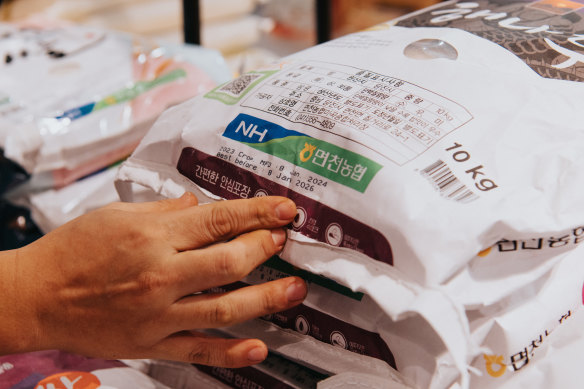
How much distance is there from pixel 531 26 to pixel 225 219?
1.37 feet

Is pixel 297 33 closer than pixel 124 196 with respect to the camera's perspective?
No

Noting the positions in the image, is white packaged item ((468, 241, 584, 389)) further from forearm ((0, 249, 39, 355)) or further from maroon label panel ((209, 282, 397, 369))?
forearm ((0, 249, 39, 355))

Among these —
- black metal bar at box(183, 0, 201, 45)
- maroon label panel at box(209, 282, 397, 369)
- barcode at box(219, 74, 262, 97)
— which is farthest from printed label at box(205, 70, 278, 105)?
black metal bar at box(183, 0, 201, 45)

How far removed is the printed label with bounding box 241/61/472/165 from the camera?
507 millimetres

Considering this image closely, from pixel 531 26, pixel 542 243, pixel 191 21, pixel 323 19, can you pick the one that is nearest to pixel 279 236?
pixel 542 243

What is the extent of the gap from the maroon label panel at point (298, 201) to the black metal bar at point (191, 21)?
3.15ft

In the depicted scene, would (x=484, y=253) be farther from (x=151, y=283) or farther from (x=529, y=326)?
(x=151, y=283)

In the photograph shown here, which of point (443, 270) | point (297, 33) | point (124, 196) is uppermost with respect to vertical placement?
point (443, 270)

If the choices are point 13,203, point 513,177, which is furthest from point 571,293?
point 13,203

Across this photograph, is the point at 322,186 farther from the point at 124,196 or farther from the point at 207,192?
the point at 124,196

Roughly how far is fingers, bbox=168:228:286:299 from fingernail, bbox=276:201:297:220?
0.03m

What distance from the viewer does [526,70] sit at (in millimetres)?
574

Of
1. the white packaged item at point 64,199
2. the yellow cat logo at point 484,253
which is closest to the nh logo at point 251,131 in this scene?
the yellow cat logo at point 484,253

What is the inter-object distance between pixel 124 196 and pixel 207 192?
0.55 feet
